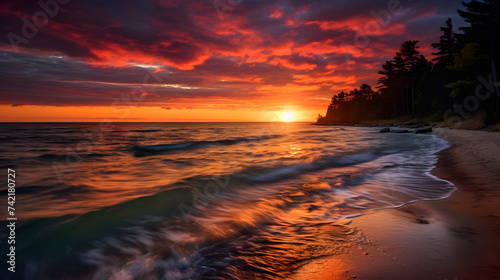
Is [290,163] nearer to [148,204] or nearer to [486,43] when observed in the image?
[148,204]

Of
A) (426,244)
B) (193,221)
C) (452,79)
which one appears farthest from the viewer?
(452,79)

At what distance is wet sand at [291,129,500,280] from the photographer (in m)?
2.59

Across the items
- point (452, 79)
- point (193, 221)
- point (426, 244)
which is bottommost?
point (193, 221)

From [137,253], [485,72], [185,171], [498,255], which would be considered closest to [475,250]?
[498,255]

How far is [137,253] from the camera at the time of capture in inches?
144

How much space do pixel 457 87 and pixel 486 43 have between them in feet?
26.8

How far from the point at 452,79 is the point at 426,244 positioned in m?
52.0

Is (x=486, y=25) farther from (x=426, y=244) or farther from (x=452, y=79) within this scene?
(x=426, y=244)

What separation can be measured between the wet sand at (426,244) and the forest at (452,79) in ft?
88.9

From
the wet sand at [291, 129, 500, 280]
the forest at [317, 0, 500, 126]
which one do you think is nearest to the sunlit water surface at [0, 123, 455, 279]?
the wet sand at [291, 129, 500, 280]

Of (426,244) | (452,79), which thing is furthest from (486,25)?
(426,244)

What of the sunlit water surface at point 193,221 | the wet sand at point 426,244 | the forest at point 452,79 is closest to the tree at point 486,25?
the forest at point 452,79

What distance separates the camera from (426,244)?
3191 mm

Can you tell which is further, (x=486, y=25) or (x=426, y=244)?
(x=486, y=25)
